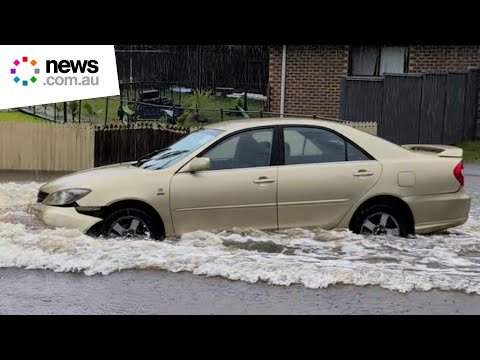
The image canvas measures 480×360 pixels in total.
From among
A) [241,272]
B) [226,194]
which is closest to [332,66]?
[226,194]

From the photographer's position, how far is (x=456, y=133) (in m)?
18.2

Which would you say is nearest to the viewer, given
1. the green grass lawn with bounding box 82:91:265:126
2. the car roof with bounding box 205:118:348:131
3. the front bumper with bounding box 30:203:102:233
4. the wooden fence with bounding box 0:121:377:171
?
the front bumper with bounding box 30:203:102:233

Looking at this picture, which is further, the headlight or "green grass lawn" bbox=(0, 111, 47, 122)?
"green grass lawn" bbox=(0, 111, 47, 122)

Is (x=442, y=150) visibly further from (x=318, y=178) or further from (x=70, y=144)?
(x=70, y=144)

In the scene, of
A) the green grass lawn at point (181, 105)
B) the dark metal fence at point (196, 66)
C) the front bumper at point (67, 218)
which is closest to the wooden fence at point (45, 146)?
the green grass lawn at point (181, 105)

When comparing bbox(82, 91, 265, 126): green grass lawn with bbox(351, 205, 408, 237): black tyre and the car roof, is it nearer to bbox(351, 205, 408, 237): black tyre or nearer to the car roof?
the car roof

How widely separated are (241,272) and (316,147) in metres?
2.24

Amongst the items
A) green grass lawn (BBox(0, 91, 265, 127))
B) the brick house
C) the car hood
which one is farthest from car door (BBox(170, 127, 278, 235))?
the brick house

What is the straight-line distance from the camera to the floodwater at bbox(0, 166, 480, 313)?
5.22m

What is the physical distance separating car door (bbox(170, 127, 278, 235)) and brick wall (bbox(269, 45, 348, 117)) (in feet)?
39.5

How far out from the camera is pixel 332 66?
62.5ft

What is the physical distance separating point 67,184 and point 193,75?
2098 centimetres

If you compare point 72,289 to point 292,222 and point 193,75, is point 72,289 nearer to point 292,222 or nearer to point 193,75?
point 292,222
